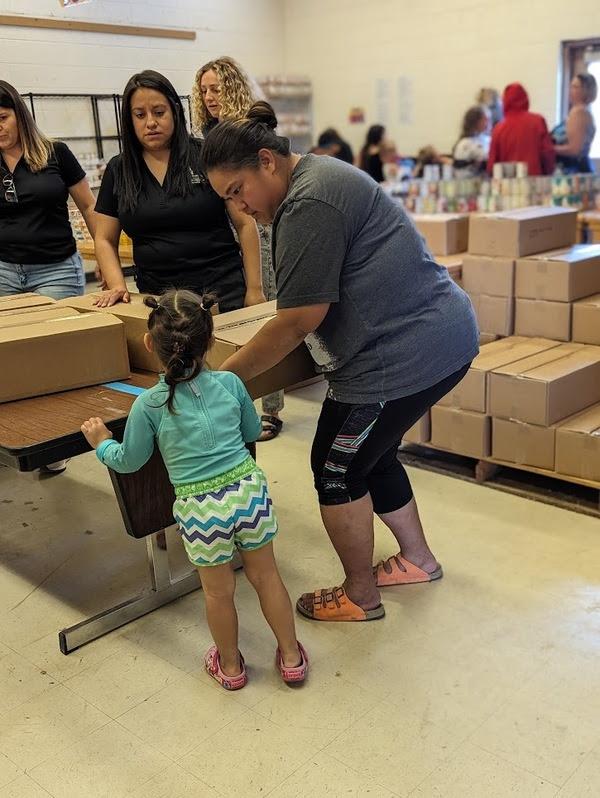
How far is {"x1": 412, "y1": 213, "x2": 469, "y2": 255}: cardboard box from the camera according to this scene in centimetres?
375

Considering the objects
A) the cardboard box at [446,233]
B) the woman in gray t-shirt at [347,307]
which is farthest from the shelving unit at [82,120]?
the woman in gray t-shirt at [347,307]

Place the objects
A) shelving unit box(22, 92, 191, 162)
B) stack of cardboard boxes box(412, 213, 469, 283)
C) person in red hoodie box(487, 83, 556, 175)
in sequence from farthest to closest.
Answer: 1. shelving unit box(22, 92, 191, 162)
2. person in red hoodie box(487, 83, 556, 175)
3. stack of cardboard boxes box(412, 213, 469, 283)

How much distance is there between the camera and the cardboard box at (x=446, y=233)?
148 inches

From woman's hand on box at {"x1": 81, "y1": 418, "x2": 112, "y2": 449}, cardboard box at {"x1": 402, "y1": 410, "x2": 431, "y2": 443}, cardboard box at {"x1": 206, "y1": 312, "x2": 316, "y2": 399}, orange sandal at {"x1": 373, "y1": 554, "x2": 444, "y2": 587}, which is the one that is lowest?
orange sandal at {"x1": 373, "y1": 554, "x2": 444, "y2": 587}

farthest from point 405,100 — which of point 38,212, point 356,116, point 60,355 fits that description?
point 60,355

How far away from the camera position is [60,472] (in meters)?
3.43

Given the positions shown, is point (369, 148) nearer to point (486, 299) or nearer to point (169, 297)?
point (486, 299)

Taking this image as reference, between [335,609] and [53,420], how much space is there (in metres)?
0.94

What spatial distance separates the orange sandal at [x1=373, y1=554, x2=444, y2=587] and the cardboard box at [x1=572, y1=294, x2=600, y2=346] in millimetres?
1394

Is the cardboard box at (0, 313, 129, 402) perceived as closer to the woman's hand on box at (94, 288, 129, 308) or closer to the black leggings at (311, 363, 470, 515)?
the woman's hand on box at (94, 288, 129, 308)

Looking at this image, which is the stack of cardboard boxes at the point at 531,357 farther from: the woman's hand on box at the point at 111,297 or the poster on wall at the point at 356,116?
the poster on wall at the point at 356,116

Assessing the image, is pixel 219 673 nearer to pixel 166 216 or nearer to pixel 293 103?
pixel 166 216

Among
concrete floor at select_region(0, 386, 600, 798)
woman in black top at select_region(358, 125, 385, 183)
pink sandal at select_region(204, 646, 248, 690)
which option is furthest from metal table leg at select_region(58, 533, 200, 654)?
woman in black top at select_region(358, 125, 385, 183)

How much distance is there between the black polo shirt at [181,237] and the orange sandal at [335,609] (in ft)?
3.22
